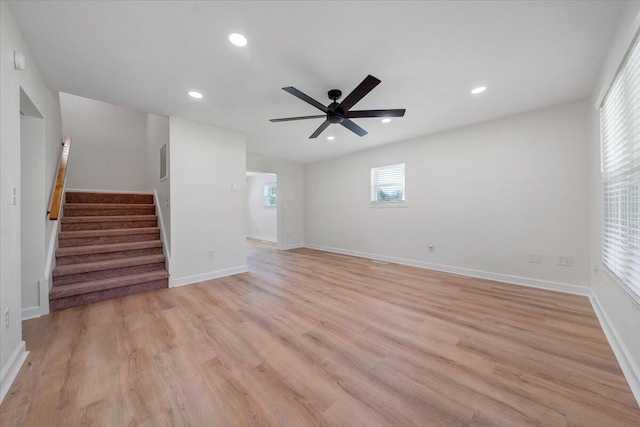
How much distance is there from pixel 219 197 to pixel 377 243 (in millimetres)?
3297

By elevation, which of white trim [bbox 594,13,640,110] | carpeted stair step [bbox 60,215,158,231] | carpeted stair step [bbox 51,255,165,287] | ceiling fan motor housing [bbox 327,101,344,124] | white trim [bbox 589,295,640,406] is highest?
white trim [bbox 594,13,640,110]

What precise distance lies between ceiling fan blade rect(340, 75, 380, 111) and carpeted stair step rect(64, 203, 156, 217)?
3901 millimetres

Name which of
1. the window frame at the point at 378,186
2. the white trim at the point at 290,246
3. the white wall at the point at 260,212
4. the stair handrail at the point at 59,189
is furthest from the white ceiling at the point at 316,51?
the white wall at the point at 260,212

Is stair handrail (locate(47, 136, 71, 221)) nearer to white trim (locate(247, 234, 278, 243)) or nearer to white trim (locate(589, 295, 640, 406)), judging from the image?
white trim (locate(247, 234, 278, 243))

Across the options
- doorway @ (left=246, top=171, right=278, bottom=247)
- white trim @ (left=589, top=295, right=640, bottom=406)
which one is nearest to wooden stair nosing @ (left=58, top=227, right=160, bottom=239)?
doorway @ (left=246, top=171, right=278, bottom=247)

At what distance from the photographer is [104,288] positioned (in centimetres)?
286

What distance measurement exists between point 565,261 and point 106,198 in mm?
7169

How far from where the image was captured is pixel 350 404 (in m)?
1.32

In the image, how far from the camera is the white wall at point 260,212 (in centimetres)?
766

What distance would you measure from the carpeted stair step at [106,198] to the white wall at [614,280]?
6.12 metres

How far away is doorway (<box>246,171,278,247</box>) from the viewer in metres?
7.64

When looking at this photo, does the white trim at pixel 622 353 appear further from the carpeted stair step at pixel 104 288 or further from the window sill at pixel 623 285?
the carpeted stair step at pixel 104 288

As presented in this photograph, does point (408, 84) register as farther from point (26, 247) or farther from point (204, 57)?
point (26, 247)

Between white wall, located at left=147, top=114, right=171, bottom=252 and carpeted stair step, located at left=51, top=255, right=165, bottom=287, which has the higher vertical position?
white wall, located at left=147, top=114, right=171, bottom=252
